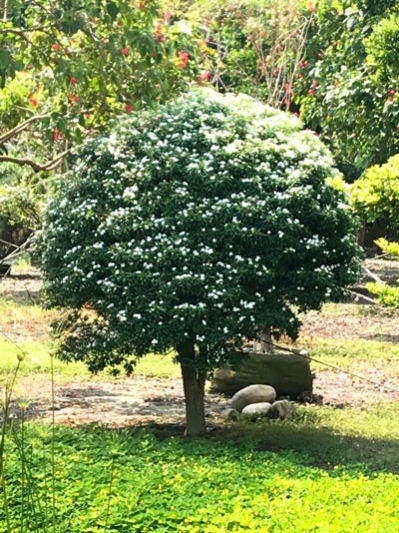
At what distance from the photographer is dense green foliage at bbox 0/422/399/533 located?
473 centimetres

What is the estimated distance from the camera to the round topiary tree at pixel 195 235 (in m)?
6.92

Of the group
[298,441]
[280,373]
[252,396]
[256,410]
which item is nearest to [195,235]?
[298,441]

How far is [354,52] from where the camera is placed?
10.8m

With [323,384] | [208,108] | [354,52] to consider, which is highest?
[354,52]

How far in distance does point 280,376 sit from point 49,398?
241 cm

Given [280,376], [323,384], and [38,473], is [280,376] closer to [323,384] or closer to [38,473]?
[323,384]

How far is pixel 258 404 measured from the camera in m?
9.12

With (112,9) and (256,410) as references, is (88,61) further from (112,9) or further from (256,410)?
(256,410)

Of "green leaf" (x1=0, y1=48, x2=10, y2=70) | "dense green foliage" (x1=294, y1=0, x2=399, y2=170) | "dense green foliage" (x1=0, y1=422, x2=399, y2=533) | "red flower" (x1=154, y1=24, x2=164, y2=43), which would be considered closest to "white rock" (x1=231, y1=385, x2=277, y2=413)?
"dense green foliage" (x1=0, y1=422, x2=399, y2=533)

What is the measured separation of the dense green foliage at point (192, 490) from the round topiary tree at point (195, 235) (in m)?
0.91

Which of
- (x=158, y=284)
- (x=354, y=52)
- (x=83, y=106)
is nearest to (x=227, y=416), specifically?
(x=158, y=284)

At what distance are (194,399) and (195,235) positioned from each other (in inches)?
61.1

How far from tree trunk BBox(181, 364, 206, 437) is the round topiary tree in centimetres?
3

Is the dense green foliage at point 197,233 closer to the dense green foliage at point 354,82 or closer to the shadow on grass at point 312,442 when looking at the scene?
the shadow on grass at point 312,442
